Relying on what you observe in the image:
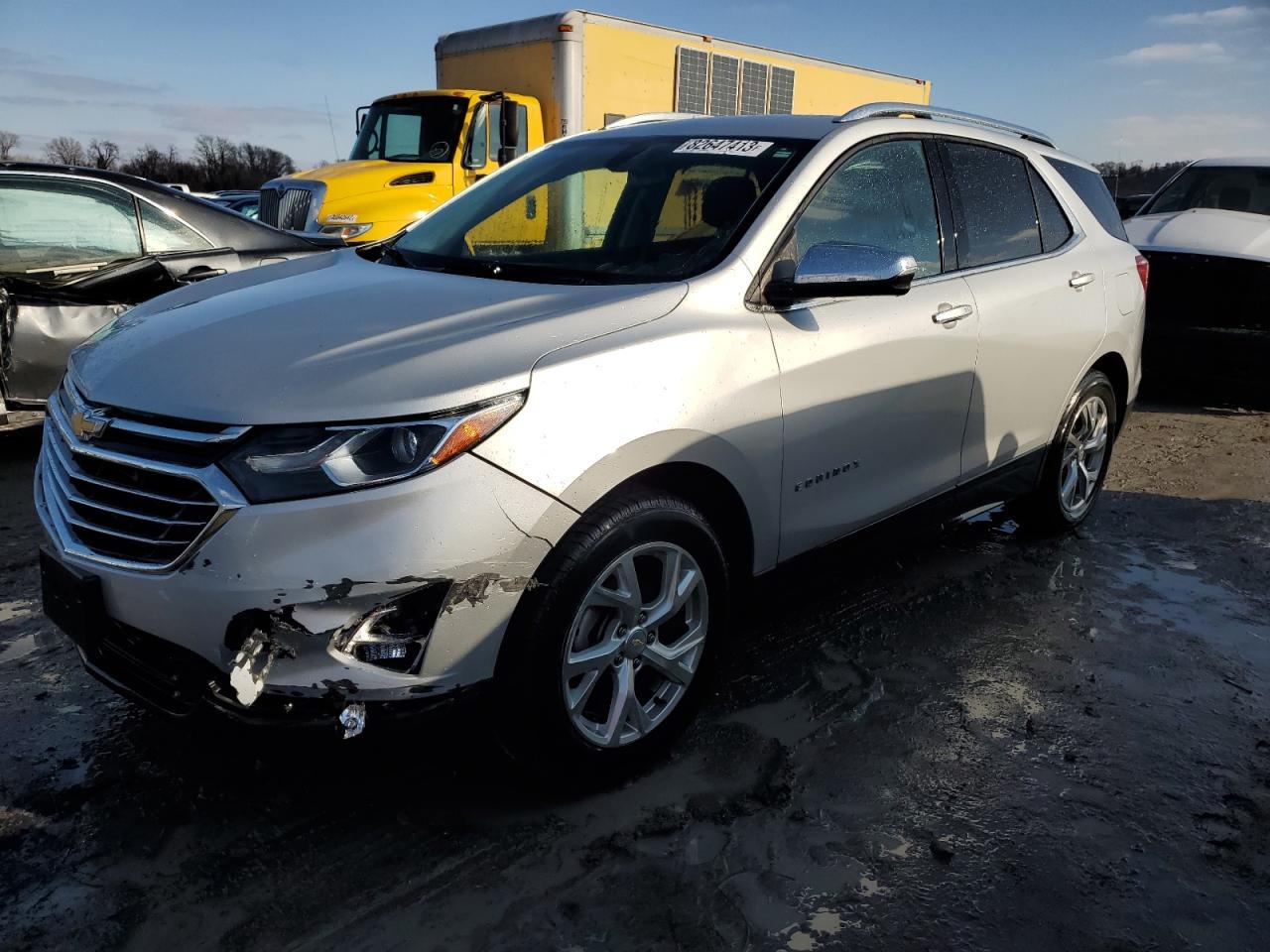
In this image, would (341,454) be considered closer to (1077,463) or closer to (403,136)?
(1077,463)

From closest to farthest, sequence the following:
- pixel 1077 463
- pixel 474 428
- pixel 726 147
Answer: pixel 474 428 < pixel 726 147 < pixel 1077 463

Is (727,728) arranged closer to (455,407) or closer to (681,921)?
(681,921)

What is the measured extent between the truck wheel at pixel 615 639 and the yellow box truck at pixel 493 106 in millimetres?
8309

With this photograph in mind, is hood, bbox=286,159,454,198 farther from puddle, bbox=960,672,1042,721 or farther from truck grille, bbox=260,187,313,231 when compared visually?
puddle, bbox=960,672,1042,721

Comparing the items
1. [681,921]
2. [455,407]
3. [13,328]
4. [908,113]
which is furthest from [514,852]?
[13,328]

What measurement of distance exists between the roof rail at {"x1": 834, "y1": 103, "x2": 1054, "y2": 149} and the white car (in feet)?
11.8

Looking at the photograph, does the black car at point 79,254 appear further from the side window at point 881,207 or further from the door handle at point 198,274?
the side window at point 881,207

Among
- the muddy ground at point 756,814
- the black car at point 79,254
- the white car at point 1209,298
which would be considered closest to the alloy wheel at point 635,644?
the muddy ground at point 756,814

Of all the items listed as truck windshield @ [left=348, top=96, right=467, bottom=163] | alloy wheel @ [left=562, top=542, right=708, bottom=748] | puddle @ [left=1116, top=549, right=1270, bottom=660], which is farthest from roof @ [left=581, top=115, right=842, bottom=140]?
truck windshield @ [left=348, top=96, right=467, bottom=163]

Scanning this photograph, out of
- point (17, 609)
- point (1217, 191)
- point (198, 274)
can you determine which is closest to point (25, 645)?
point (17, 609)

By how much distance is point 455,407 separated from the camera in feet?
7.03

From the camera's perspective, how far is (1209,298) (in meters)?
7.39

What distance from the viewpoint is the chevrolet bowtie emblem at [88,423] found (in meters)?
2.31

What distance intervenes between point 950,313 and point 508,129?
8330 mm
